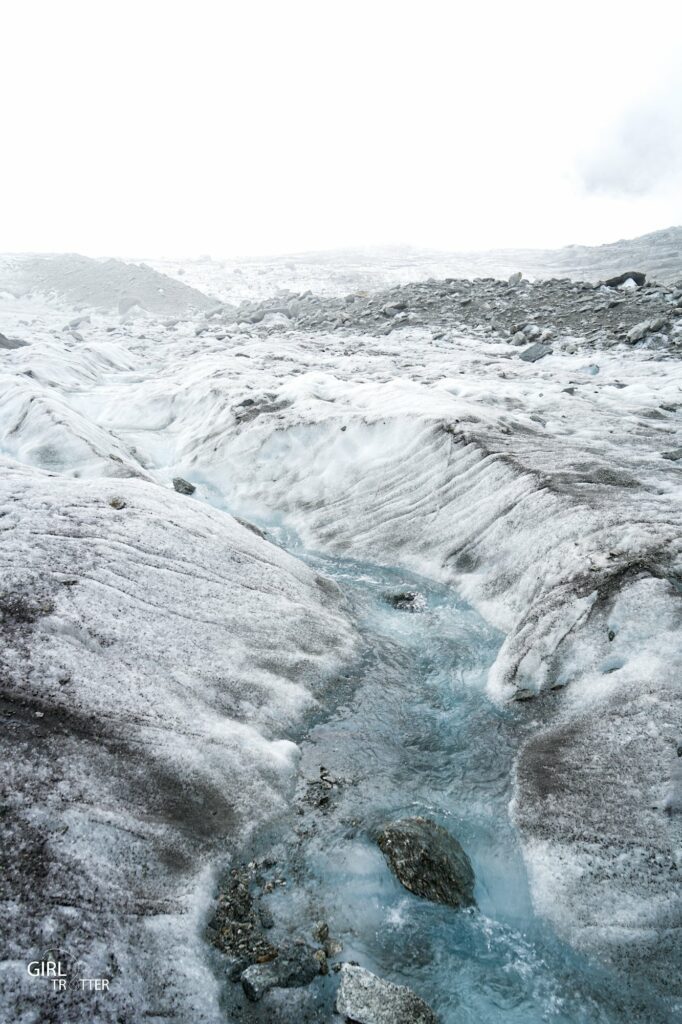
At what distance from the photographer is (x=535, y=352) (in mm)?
14070

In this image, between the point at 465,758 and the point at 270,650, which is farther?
the point at 270,650

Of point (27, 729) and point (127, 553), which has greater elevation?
point (127, 553)

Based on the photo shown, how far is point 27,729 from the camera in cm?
332

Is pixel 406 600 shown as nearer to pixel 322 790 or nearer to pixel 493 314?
pixel 322 790

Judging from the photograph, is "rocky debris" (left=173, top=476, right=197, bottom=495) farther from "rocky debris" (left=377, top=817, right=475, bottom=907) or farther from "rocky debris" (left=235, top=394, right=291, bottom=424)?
"rocky debris" (left=377, top=817, right=475, bottom=907)

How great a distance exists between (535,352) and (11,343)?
17850mm

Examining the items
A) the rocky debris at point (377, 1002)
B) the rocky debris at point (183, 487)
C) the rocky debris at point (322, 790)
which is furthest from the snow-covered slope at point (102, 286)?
the rocky debris at point (377, 1002)

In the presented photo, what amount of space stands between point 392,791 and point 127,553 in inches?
116

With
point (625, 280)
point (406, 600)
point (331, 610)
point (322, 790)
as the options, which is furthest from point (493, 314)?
point (322, 790)

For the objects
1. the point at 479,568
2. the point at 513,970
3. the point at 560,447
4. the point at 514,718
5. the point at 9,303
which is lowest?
the point at 513,970

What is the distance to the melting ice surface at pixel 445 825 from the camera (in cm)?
282

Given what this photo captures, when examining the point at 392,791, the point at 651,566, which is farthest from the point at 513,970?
the point at 651,566

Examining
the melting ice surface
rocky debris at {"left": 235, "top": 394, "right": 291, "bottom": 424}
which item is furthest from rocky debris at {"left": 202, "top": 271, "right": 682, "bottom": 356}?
the melting ice surface

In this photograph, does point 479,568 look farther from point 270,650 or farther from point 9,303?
point 9,303
